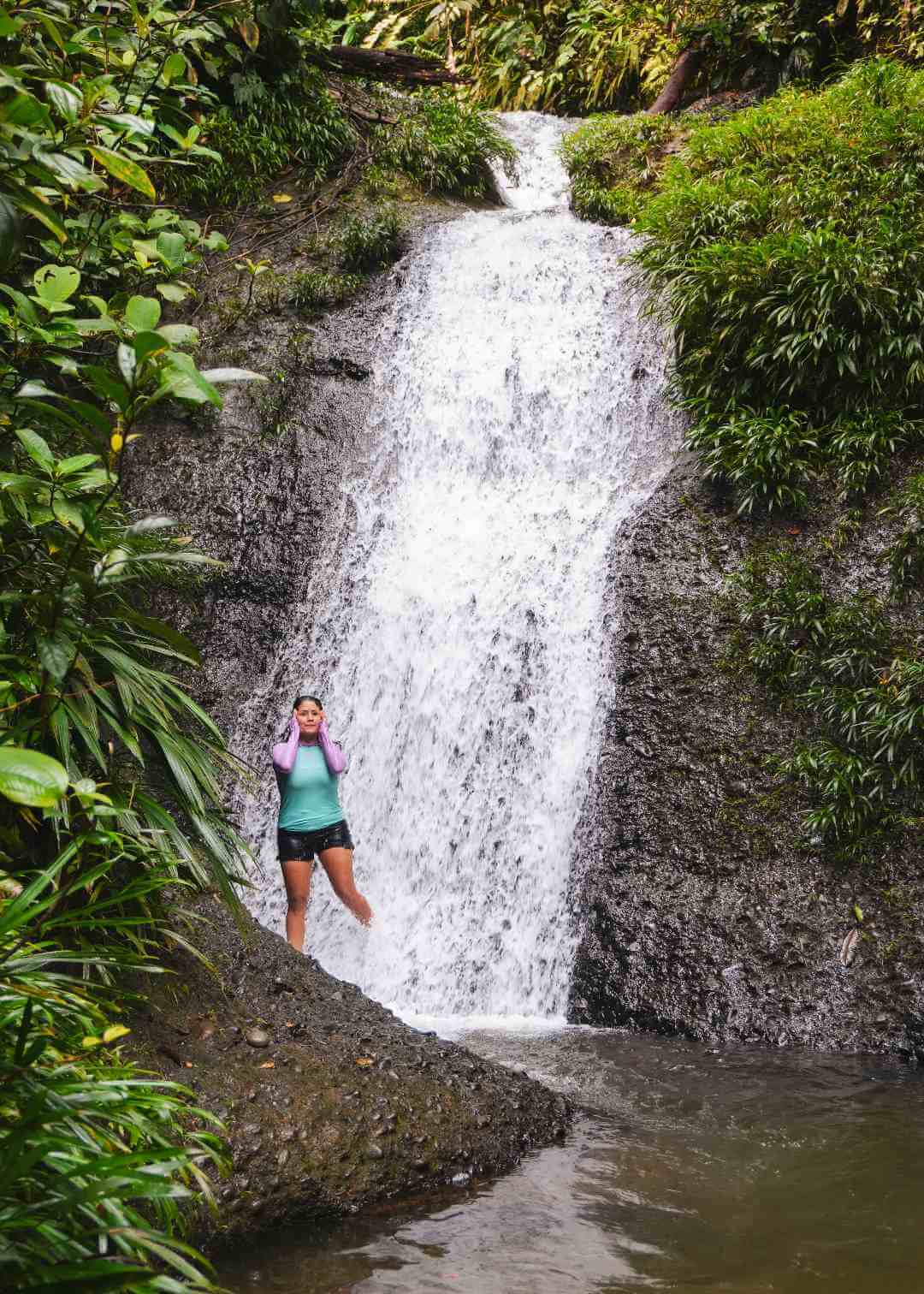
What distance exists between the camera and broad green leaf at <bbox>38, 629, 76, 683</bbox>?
2783 millimetres

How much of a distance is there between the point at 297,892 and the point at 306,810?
501mm

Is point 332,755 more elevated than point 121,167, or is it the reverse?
point 121,167

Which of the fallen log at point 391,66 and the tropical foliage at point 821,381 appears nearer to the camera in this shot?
A: the tropical foliage at point 821,381

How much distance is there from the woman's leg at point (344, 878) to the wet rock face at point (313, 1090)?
1.67 meters

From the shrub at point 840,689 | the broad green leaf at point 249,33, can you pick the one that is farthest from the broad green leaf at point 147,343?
the broad green leaf at point 249,33

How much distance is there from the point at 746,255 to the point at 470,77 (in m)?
10.3

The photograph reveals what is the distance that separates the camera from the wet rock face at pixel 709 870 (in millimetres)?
6262

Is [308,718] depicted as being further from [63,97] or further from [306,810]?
[63,97]

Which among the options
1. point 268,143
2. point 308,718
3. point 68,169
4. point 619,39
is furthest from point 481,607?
point 619,39

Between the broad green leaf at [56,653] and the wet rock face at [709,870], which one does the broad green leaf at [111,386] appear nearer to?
the broad green leaf at [56,653]

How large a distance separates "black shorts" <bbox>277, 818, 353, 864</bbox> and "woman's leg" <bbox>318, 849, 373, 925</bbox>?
0.04m

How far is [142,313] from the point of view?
2.49 meters

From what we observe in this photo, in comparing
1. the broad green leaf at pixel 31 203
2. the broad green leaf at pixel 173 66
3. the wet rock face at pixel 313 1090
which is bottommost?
the wet rock face at pixel 313 1090

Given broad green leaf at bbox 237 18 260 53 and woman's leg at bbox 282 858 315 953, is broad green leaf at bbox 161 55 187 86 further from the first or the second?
broad green leaf at bbox 237 18 260 53
